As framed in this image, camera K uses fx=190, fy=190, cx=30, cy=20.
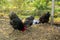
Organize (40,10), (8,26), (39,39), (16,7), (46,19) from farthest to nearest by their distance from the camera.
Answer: (16,7)
(40,10)
(46,19)
(8,26)
(39,39)

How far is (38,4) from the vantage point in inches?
552

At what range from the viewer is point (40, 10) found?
13.7 meters

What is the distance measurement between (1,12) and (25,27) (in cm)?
577

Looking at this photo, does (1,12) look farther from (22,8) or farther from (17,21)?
(17,21)

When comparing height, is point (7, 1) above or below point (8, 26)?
above

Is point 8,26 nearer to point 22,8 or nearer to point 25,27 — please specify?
point 25,27

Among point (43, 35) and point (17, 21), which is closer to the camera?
point (43, 35)

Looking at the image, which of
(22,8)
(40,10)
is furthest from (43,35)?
(22,8)

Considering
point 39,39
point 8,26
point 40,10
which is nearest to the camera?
point 39,39

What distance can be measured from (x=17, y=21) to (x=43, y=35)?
1.43 m

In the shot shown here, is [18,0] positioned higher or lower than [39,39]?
higher

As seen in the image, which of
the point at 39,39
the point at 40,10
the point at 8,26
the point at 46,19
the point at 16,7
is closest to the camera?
the point at 39,39

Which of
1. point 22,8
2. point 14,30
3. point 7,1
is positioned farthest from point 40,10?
point 14,30

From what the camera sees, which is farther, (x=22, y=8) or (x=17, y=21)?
(x=22, y=8)
